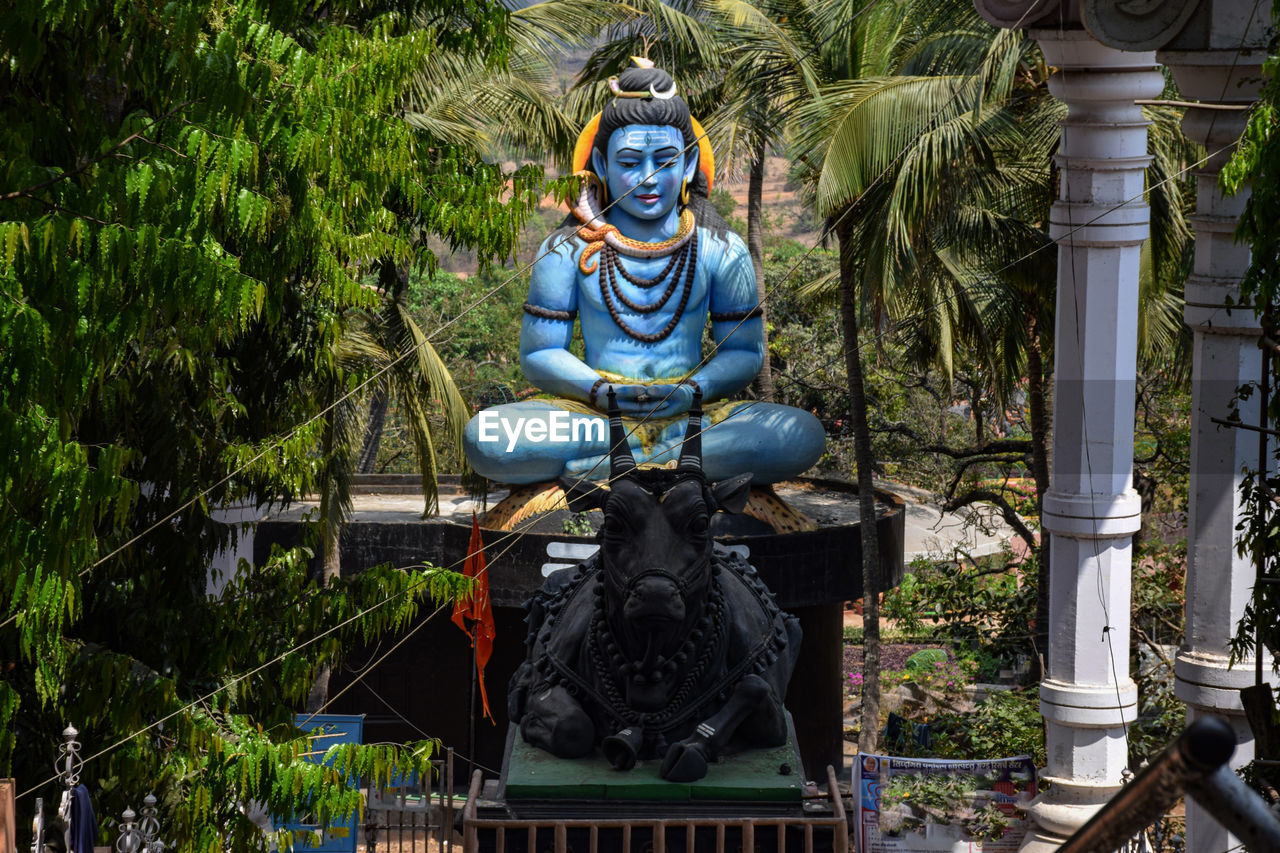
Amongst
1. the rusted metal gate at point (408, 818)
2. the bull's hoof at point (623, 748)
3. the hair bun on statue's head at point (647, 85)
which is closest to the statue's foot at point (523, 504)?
the rusted metal gate at point (408, 818)

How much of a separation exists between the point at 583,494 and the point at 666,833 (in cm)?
155

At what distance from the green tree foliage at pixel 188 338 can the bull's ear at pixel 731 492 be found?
1.46m

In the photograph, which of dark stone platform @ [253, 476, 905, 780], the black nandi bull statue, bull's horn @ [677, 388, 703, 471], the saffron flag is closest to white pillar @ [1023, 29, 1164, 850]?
the black nandi bull statue

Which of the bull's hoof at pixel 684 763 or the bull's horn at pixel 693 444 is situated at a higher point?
the bull's horn at pixel 693 444

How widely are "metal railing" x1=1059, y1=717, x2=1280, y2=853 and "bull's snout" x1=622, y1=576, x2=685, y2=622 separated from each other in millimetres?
4376

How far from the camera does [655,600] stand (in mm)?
6125

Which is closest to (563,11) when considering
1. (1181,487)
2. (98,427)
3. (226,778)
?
(1181,487)

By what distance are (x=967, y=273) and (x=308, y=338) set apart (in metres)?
7.66

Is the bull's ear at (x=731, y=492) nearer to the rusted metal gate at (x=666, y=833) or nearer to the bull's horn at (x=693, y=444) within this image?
the bull's horn at (x=693, y=444)

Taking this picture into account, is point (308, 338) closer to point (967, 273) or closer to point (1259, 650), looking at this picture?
point (1259, 650)

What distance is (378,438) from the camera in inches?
866

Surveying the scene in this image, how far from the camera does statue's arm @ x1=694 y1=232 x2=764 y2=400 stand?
466 inches

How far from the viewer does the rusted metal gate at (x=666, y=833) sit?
5965 millimetres

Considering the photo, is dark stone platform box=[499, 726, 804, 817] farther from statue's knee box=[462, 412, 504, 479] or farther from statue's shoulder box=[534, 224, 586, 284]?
statue's shoulder box=[534, 224, 586, 284]
